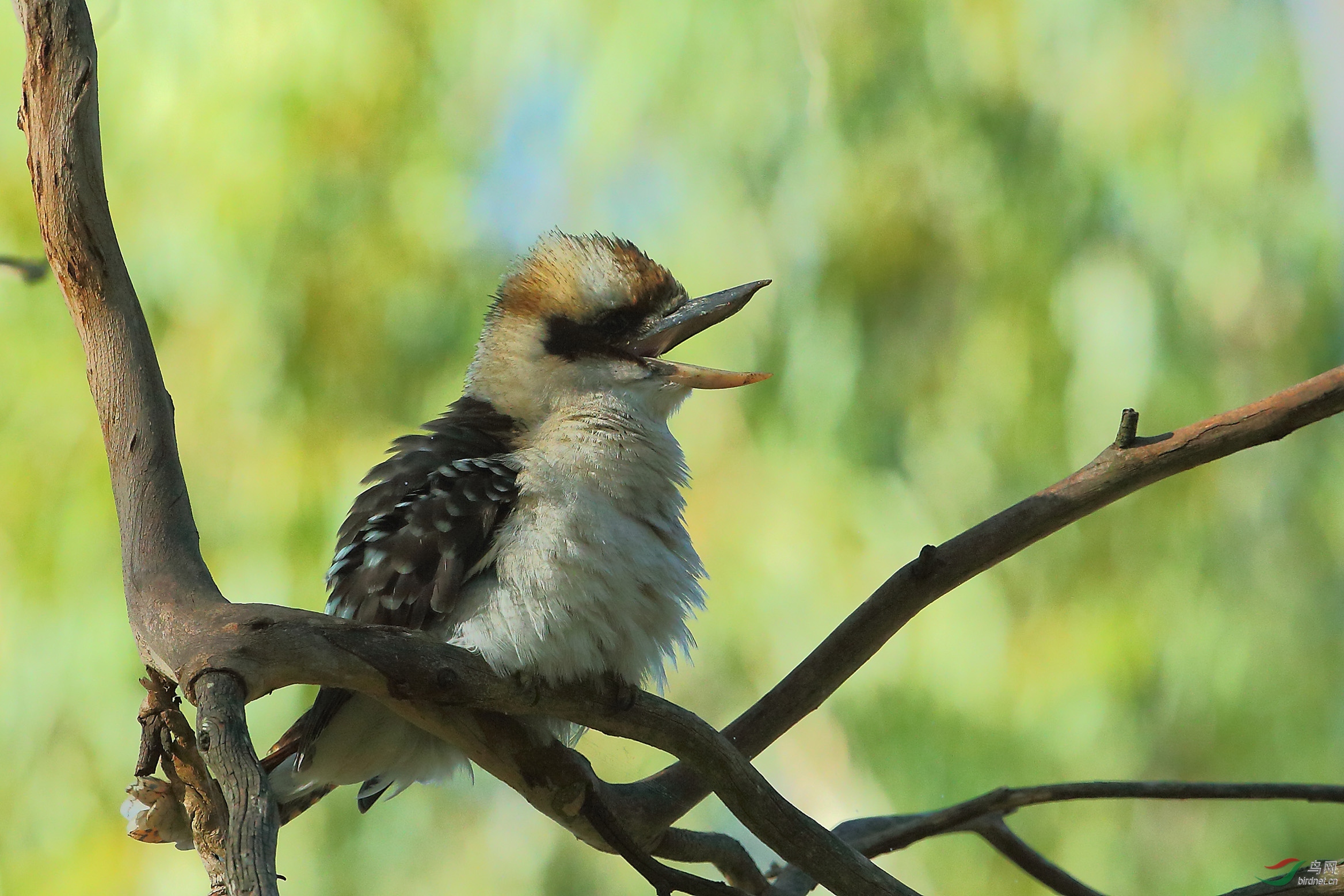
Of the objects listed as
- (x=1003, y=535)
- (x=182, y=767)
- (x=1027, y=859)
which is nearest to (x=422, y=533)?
(x=182, y=767)

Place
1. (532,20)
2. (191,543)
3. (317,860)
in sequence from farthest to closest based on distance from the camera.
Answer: (532,20), (317,860), (191,543)

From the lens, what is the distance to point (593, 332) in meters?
1.06

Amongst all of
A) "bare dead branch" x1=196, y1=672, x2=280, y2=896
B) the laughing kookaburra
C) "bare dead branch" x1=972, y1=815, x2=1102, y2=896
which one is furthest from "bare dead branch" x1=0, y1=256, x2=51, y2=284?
"bare dead branch" x1=972, y1=815, x2=1102, y2=896

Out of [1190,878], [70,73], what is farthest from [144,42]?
[1190,878]

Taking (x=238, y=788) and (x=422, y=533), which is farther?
(x=422, y=533)

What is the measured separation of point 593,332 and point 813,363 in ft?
2.91

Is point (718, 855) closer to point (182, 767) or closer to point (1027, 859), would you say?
point (1027, 859)

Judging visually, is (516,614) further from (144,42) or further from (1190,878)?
(144,42)

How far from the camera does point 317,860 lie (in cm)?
176

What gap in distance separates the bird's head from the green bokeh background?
648 mm

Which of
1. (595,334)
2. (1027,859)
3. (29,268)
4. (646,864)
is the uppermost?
(29,268)

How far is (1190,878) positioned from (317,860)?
1326 mm
